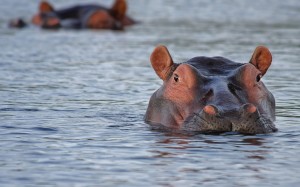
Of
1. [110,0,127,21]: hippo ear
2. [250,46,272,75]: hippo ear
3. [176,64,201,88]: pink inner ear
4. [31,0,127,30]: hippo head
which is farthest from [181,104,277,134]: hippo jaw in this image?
[110,0,127,21]: hippo ear

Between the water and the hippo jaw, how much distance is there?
0.31 feet

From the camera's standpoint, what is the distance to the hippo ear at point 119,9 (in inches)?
996

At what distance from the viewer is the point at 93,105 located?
39.2ft

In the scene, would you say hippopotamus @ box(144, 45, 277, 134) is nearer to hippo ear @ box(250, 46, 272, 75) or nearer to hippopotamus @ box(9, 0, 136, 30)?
hippo ear @ box(250, 46, 272, 75)

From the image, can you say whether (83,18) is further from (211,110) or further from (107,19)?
(211,110)

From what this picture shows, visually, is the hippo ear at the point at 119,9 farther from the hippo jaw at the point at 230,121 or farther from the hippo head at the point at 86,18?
the hippo jaw at the point at 230,121

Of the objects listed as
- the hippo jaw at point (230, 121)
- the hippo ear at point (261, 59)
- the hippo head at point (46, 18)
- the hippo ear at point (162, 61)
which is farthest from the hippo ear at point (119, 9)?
the hippo jaw at point (230, 121)

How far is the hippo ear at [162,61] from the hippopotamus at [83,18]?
14.2 m

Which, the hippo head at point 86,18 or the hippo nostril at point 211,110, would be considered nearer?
the hippo nostril at point 211,110

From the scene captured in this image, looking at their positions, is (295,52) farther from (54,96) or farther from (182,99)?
(182,99)

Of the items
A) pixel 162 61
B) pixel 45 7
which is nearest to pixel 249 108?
pixel 162 61

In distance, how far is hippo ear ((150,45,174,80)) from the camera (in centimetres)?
1041

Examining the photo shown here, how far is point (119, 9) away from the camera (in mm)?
25750

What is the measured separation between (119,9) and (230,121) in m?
17.0
